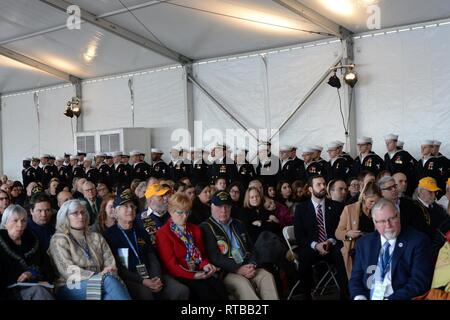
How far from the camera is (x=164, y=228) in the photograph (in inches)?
180

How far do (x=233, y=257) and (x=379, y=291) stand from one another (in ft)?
5.14

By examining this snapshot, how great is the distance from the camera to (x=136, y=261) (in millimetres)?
4340

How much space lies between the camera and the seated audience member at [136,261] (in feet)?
14.0

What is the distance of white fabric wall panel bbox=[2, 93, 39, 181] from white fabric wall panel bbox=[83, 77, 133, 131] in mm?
2341

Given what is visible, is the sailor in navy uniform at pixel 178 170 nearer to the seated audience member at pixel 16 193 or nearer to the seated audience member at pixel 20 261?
the seated audience member at pixel 16 193

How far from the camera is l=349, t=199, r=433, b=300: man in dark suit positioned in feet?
11.4

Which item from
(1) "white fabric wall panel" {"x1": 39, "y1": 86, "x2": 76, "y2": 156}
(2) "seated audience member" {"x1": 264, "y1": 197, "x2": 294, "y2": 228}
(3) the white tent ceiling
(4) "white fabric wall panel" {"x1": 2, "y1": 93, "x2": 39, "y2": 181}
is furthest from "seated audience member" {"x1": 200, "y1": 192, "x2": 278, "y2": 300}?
(4) "white fabric wall panel" {"x1": 2, "y1": 93, "x2": 39, "y2": 181}

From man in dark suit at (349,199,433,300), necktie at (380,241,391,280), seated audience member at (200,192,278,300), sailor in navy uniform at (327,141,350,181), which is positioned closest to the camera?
man in dark suit at (349,199,433,300)

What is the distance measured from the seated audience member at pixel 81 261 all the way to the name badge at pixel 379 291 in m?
1.66

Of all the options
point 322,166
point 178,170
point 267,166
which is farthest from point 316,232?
point 178,170

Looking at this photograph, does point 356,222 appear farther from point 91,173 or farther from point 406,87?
point 91,173

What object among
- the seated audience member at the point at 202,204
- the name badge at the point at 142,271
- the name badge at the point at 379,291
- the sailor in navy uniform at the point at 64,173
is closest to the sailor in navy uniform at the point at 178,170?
the sailor in navy uniform at the point at 64,173

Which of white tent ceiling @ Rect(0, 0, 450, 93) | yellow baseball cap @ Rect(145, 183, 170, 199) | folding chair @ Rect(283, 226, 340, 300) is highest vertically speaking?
white tent ceiling @ Rect(0, 0, 450, 93)

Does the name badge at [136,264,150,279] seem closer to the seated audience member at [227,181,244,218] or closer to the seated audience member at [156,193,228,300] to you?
the seated audience member at [156,193,228,300]
